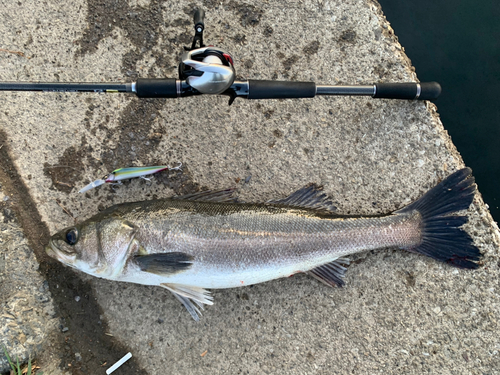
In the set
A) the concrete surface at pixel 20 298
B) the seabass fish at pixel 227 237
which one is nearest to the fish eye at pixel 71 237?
the seabass fish at pixel 227 237

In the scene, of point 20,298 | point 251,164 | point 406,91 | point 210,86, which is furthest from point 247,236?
point 20,298

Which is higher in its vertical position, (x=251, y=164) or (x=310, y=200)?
(x=251, y=164)

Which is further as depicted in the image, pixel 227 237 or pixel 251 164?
pixel 251 164

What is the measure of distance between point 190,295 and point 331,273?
1.14 meters

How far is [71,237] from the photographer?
2.40 m

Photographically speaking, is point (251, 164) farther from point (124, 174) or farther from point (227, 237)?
point (124, 174)

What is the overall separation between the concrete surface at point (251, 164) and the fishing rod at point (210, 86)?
311 mm

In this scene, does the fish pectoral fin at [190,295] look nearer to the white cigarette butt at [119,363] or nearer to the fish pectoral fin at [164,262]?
the fish pectoral fin at [164,262]

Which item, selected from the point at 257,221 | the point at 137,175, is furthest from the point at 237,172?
the point at 137,175

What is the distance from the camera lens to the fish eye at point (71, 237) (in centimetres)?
239

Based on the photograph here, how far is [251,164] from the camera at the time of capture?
2855mm

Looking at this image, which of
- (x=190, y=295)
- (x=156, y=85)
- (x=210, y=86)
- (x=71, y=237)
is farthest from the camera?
(x=190, y=295)

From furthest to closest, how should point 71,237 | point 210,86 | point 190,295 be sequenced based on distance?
1. point 190,295
2. point 71,237
3. point 210,86

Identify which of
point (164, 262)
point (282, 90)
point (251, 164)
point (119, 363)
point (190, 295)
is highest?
point (282, 90)
